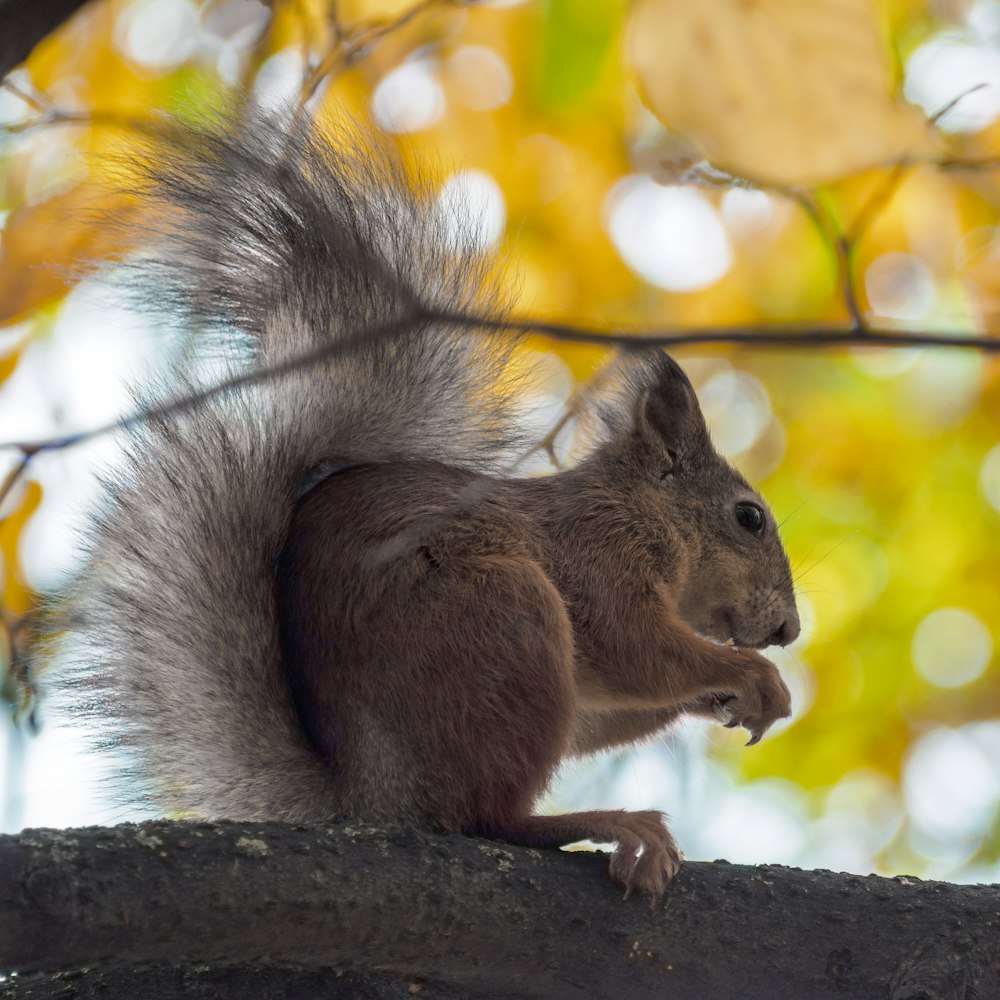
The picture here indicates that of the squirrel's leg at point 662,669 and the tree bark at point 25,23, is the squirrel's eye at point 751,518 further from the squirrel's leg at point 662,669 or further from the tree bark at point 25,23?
the tree bark at point 25,23

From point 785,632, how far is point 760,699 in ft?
1.40

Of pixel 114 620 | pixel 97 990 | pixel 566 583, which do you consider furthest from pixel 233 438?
pixel 97 990

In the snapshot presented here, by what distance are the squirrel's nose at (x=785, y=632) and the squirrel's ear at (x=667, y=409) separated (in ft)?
1.91

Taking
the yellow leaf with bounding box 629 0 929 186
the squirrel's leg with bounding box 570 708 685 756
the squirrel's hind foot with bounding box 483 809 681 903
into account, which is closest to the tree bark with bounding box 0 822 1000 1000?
the squirrel's hind foot with bounding box 483 809 681 903

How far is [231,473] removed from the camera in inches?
98.4

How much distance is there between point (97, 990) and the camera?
1945mm

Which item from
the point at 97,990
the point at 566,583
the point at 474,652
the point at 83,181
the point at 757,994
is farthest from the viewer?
the point at 566,583

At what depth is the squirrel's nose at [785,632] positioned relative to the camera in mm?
3279

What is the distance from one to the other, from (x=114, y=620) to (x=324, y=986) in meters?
0.85

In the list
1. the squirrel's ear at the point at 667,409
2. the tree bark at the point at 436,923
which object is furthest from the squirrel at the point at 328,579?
the squirrel's ear at the point at 667,409

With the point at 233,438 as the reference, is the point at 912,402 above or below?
above

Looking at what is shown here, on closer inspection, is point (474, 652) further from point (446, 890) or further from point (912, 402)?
point (912, 402)

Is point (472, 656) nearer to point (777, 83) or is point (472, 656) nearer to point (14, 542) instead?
Answer: point (777, 83)

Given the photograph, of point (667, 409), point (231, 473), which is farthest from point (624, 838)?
point (667, 409)
